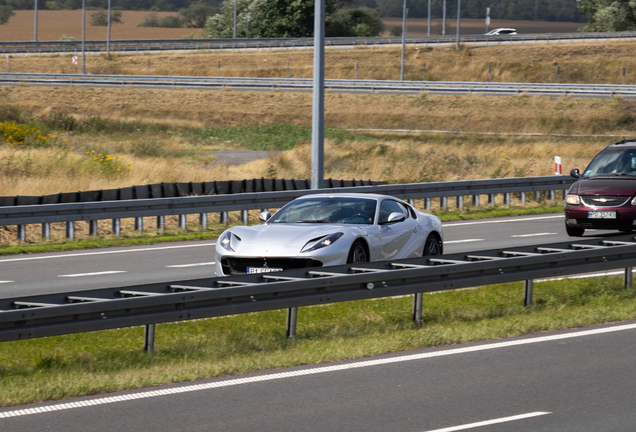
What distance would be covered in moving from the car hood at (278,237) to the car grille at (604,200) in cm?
689

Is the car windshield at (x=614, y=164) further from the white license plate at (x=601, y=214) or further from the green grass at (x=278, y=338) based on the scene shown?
the green grass at (x=278, y=338)

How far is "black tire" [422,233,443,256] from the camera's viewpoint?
13.7 metres

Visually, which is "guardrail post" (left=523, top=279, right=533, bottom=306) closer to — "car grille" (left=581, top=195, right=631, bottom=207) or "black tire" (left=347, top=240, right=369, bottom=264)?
"black tire" (left=347, top=240, right=369, bottom=264)

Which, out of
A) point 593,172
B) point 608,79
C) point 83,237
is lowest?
point 83,237

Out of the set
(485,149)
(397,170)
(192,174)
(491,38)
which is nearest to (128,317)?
(192,174)

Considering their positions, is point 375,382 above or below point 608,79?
below

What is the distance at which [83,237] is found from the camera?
1852 cm

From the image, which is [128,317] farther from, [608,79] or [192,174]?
[608,79]

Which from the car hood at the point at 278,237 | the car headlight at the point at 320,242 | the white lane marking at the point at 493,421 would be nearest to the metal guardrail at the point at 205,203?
the car hood at the point at 278,237

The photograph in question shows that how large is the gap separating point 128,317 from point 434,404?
278 centimetres

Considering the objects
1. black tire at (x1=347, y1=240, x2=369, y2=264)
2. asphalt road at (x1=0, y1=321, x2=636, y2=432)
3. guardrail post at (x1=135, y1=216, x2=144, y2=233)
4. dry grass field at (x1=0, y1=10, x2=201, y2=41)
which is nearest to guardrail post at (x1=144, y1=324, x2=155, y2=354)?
asphalt road at (x1=0, y1=321, x2=636, y2=432)

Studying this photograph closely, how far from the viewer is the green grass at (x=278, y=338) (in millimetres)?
7727

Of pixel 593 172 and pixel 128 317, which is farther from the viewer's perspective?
pixel 593 172

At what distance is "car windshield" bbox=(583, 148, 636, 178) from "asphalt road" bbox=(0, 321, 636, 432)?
982 centimetres
